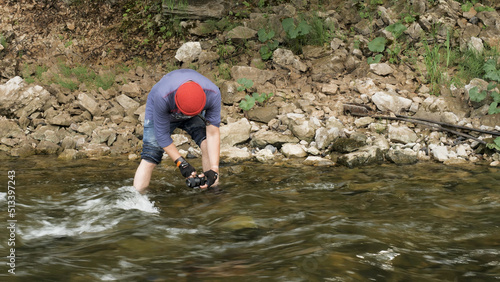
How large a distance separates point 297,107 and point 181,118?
375 cm

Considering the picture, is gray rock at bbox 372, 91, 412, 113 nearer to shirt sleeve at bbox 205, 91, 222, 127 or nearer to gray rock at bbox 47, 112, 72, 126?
shirt sleeve at bbox 205, 91, 222, 127

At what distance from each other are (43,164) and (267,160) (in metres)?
3.16

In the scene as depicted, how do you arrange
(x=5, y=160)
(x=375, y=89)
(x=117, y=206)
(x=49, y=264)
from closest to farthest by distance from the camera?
(x=49, y=264)
(x=117, y=206)
(x=5, y=160)
(x=375, y=89)

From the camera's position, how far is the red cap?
142 inches

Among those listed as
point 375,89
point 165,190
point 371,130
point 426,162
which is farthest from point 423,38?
point 165,190

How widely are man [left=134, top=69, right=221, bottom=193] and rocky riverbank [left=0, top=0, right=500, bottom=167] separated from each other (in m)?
2.04

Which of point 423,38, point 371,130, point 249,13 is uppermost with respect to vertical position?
point 249,13

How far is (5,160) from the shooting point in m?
6.72

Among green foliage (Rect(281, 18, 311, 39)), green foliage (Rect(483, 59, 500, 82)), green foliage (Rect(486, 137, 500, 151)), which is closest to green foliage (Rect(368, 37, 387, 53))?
green foliage (Rect(281, 18, 311, 39))

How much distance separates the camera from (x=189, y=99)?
361 centimetres

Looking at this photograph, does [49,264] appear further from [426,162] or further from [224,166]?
[426,162]

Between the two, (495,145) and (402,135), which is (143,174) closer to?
(402,135)

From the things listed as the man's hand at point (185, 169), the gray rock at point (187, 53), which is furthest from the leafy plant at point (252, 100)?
the man's hand at point (185, 169)

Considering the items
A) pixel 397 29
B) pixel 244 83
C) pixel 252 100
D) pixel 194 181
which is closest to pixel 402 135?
pixel 252 100
